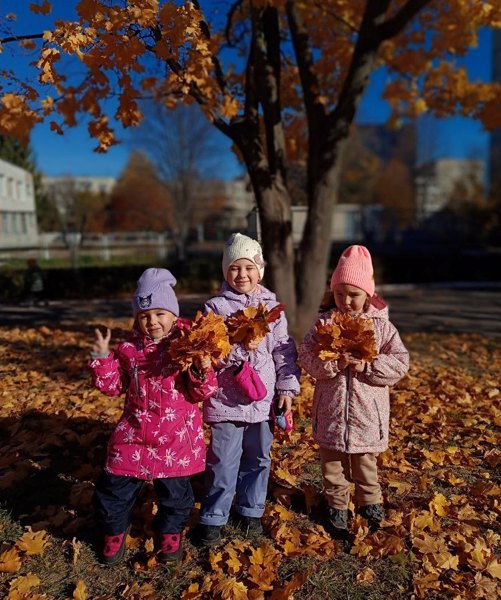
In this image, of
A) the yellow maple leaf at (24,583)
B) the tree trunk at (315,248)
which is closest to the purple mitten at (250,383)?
the yellow maple leaf at (24,583)

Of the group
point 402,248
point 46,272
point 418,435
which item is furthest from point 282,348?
point 402,248

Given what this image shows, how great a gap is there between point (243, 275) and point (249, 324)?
1.09 feet

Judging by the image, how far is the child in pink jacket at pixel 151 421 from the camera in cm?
256

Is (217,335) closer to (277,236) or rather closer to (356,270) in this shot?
(356,270)

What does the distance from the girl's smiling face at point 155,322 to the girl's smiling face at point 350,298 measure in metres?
0.92

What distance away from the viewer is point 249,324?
2559 millimetres

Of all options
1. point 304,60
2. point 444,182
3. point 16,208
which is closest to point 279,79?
point 304,60

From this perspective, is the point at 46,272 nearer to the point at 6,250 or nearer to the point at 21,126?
the point at 6,250

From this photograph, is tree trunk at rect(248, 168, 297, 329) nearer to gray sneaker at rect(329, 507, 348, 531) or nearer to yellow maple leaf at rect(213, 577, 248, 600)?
gray sneaker at rect(329, 507, 348, 531)

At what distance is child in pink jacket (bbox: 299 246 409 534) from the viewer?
2719 mm

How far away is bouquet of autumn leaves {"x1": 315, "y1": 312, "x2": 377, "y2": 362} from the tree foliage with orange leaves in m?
2.92

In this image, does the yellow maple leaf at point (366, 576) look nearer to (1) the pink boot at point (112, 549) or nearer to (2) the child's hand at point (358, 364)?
(2) the child's hand at point (358, 364)

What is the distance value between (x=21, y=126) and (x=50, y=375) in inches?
110

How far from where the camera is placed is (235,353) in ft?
8.89
